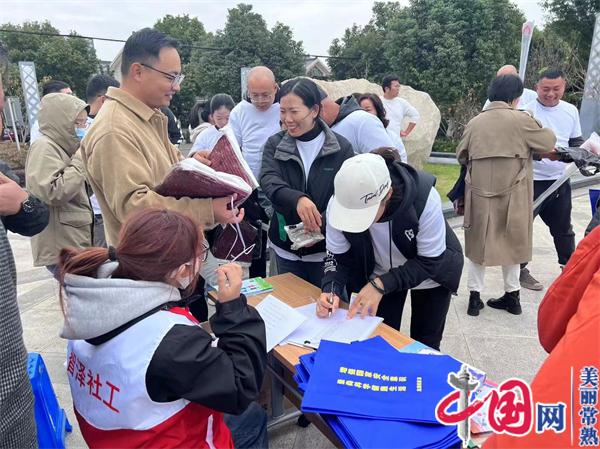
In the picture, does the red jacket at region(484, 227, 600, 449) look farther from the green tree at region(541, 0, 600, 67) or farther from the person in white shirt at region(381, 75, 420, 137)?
the green tree at region(541, 0, 600, 67)

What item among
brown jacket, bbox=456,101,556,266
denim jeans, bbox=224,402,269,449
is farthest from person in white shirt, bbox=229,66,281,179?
denim jeans, bbox=224,402,269,449

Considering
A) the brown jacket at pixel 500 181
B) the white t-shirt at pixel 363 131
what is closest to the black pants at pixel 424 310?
the white t-shirt at pixel 363 131

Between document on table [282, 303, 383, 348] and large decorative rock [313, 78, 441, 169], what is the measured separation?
666 centimetres

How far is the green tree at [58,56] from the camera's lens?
22250mm

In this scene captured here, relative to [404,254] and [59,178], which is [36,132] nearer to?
[59,178]

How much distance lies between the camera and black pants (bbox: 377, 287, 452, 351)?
80.6 inches

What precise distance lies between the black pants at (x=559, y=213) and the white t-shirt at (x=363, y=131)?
1541mm

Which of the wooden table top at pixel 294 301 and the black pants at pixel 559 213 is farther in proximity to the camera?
the black pants at pixel 559 213

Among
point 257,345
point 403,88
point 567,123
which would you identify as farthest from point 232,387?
point 403,88

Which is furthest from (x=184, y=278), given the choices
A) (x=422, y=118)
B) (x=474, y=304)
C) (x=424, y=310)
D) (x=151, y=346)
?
(x=422, y=118)

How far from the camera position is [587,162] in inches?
115

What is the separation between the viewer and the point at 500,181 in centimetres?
304

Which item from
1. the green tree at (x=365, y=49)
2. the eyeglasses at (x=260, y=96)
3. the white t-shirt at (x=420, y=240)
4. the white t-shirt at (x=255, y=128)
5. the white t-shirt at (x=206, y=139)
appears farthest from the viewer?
the green tree at (x=365, y=49)

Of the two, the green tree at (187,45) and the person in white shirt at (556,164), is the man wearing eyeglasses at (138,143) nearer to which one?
the person in white shirt at (556,164)
